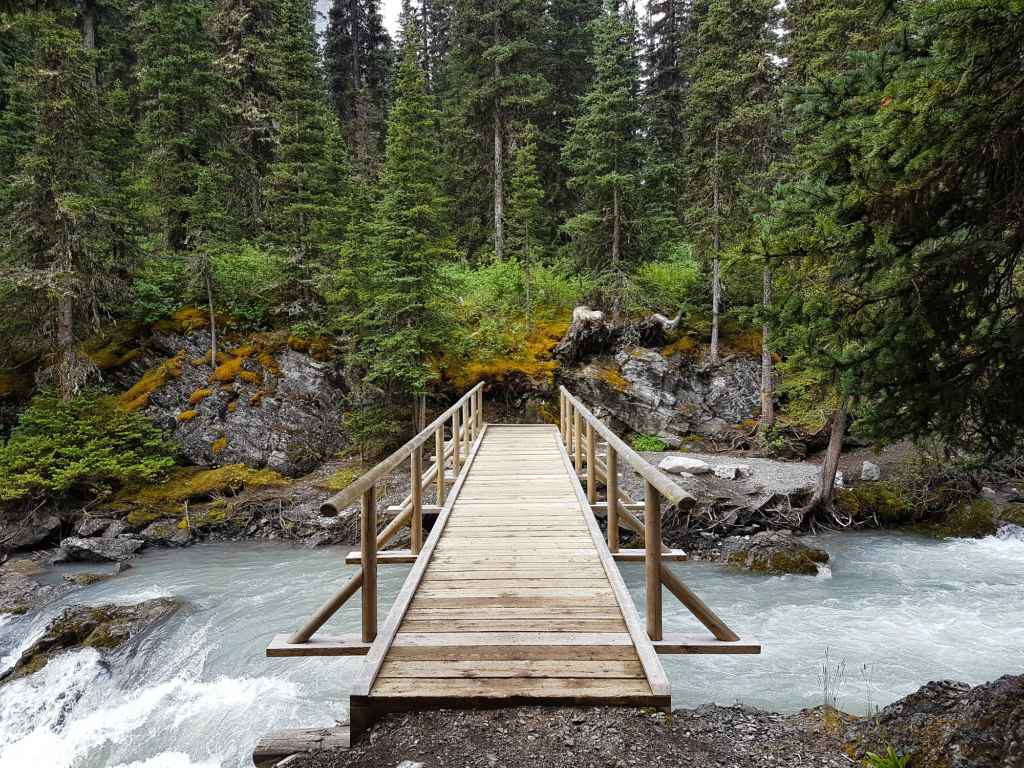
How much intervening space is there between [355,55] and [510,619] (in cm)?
3589

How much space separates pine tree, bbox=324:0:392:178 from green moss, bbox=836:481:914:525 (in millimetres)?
28287

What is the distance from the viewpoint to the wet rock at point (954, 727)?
12.2 feet

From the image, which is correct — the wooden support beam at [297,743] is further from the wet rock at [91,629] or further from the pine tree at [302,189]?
the pine tree at [302,189]

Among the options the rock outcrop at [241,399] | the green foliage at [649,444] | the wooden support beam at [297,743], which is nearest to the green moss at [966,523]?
the green foliage at [649,444]

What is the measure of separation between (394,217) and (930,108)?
39.9ft

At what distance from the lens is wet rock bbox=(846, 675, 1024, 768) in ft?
12.2

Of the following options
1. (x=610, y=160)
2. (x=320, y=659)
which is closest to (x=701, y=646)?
(x=320, y=659)

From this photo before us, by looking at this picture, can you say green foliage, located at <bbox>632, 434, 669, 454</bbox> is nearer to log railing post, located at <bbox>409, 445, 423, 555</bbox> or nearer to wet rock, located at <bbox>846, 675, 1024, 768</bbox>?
log railing post, located at <bbox>409, 445, 423, 555</bbox>

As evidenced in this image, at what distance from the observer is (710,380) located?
18078 mm

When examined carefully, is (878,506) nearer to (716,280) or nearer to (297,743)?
(716,280)

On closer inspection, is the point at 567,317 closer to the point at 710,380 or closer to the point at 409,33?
the point at 710,380

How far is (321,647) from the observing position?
3758 millimetres

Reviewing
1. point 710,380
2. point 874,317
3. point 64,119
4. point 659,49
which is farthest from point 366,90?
point 874,317

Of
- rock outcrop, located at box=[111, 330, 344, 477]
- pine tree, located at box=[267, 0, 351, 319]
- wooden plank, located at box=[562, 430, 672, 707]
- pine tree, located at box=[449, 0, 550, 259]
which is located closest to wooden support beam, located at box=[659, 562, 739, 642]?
wooden plank, located at box=[562, 430, 672, 707]
